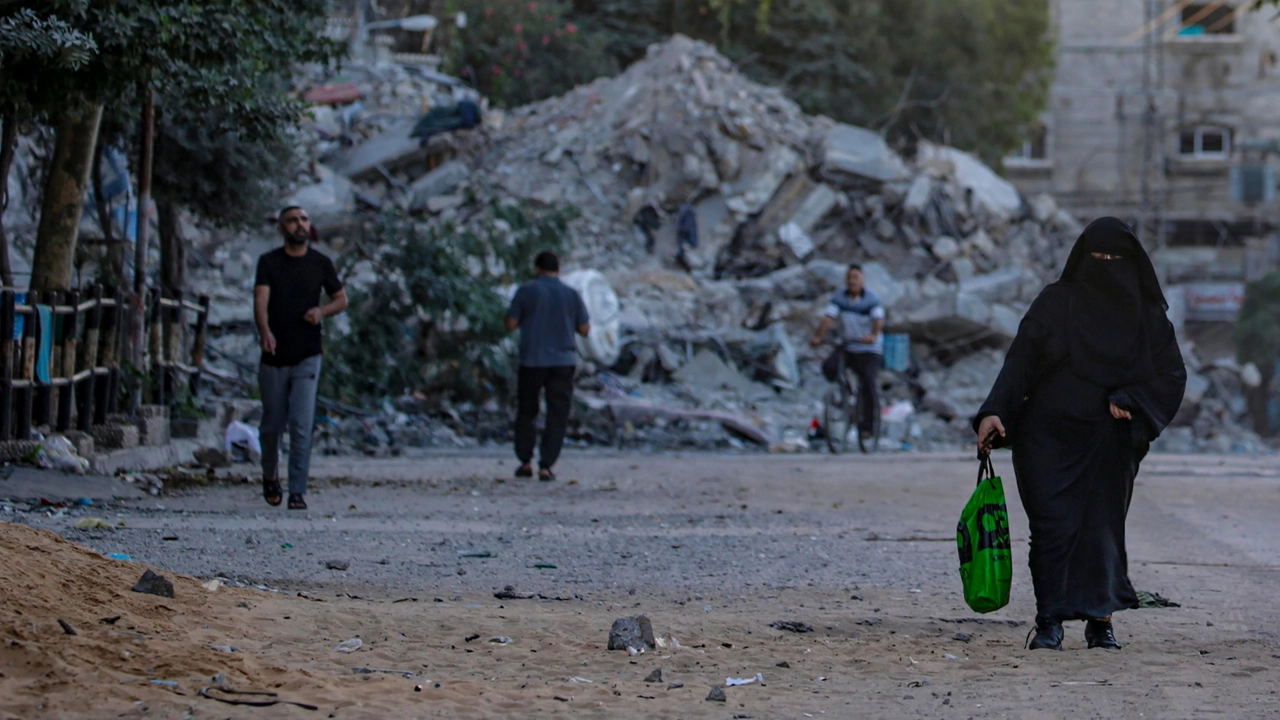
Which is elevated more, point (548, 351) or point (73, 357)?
point (548, 351)

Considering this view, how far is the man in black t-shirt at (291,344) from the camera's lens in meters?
8.80

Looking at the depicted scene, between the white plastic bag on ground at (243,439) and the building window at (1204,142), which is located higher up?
the building window at (1204,142)

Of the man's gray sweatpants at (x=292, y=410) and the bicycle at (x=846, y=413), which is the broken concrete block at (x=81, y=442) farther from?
the bicycle at (x=846, y=413)

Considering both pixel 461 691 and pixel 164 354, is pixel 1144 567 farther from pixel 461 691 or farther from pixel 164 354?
pixel 164 354

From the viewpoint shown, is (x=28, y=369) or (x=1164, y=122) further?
(x=1164, y=122)

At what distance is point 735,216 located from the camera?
29.5 m

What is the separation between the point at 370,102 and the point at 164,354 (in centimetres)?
2242

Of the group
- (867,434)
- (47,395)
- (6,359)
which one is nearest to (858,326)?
(867,434)

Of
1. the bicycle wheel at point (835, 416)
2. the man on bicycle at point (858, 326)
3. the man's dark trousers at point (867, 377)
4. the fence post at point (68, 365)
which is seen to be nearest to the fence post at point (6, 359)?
the fence post at point (68, 365)

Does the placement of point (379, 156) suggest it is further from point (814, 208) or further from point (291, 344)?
point (291, 344)

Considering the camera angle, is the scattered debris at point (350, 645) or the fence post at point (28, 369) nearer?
the scattered debris at point (350, 645)

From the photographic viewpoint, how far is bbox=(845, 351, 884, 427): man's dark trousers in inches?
598

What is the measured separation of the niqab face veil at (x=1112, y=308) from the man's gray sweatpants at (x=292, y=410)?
188 inches

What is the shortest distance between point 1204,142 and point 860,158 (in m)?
18.8
